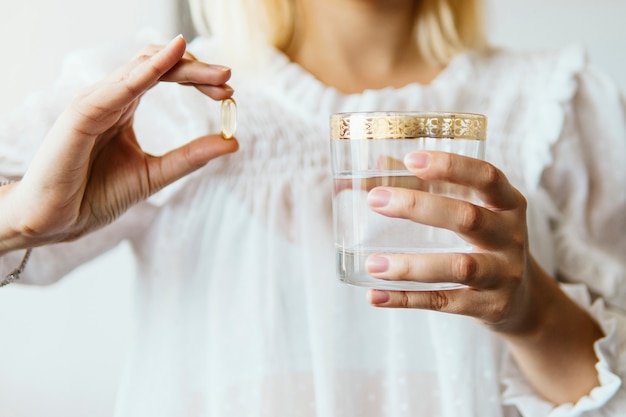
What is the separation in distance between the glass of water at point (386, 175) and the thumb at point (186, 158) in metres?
0.10

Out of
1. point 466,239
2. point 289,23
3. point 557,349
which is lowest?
point 557,349

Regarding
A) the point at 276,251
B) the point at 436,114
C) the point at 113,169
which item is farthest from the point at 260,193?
→ the point at 436,114

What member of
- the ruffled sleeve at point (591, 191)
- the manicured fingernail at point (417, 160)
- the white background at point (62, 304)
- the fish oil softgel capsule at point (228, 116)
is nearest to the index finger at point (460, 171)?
the manicured fingernail at point (417, 160)

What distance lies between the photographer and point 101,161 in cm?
50

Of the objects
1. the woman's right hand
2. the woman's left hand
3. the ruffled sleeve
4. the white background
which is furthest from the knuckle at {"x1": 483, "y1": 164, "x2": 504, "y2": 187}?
the white background

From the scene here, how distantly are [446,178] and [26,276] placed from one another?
1.26ft

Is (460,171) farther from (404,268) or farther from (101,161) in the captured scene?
(101,161)

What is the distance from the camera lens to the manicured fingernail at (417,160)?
14.9 inches

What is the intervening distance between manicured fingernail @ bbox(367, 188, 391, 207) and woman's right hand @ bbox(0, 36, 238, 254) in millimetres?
126

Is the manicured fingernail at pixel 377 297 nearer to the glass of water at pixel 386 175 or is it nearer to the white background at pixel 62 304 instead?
the glass of water at pixel 386 175

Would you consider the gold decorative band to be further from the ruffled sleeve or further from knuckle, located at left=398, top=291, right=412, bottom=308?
the ruffled sleeve

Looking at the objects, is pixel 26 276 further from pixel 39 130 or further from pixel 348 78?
pixel 348 78

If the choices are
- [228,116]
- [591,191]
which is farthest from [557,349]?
[228,116]

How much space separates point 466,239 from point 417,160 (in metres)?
0.07
